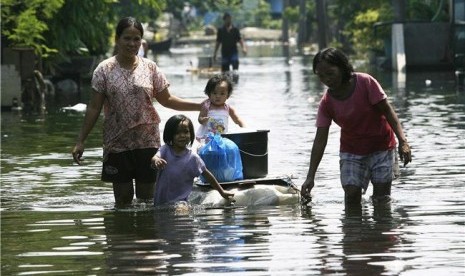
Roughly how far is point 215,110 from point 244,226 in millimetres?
2245

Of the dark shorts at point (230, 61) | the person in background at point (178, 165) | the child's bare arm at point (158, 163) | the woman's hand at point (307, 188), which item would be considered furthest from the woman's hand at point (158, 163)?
the dark shorts at point (230, 61)

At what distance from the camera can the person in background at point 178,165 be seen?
12.2 meters

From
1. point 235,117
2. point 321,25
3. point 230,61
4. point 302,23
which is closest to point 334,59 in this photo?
point 235,117

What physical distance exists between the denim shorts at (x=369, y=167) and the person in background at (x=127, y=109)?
5.02 ft

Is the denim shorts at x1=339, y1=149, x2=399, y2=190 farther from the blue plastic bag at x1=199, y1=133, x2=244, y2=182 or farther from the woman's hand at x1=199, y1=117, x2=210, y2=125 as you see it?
the woman's hand at x1=199, y1=117, x2=210, y2=125

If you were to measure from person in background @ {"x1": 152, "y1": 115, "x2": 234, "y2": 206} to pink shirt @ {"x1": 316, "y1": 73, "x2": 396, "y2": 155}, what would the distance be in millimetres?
1023

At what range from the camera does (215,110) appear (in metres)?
13.6

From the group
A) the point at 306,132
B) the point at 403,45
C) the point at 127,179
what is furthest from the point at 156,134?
the point at 403,45

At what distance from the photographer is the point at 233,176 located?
13.1m

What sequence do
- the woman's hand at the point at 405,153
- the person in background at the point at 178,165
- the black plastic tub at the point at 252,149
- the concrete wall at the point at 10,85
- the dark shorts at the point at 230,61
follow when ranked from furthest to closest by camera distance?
the dark shorts at the point at 230,61
the concrete wall at the point at 10,85
the black plastic tub at the point at 252,149
the person in background at the point at 178,165
the woman's hand at the point at 405,153

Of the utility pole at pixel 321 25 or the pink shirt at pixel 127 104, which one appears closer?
the pink shirt at pixel 127 104

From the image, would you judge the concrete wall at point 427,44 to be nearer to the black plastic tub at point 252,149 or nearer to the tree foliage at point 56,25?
the tree foliage at point 56,25

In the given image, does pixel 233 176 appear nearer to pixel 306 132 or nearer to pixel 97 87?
pixel 97 87

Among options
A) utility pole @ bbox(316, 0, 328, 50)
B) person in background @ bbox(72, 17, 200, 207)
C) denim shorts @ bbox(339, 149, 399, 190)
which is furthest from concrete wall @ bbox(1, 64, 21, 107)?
utility pole @ bbox(316, 0, 328, 50)
